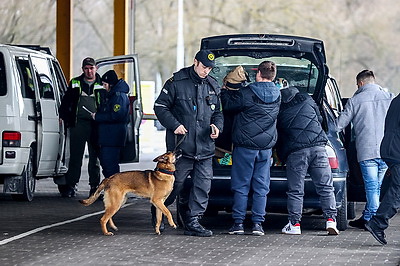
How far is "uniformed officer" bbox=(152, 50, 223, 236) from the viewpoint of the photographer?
1175 cm

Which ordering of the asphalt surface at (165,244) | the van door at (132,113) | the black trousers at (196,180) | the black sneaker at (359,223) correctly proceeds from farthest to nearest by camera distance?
the van door at (132,113) → the black sneaker at (359,223) → the black trousers at (196,180) → the asphalt surface at (165,244)

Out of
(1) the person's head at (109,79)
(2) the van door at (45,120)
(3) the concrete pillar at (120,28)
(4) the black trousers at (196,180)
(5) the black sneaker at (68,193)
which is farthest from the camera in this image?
(3) the concrete pillar at (120,28)

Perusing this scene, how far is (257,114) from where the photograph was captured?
11891 mm

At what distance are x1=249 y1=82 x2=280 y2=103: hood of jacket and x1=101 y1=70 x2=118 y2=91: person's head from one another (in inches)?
148

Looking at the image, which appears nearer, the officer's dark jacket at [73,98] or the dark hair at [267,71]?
the dark hair at [267,71]

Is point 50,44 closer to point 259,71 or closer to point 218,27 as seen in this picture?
point 218,27

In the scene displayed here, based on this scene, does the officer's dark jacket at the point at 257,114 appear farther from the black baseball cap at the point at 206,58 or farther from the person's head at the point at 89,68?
the person's head at the point at 89,68

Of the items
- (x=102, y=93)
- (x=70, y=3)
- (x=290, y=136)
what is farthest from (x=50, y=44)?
(x=290, y=136)

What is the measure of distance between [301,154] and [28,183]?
4902 mm

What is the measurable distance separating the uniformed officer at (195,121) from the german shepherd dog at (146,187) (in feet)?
0.64

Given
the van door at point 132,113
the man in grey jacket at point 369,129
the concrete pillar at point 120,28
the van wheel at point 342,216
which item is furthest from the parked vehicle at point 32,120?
the concrete pillar at point 120,28

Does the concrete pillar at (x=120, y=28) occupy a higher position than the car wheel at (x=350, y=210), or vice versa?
the concrete pillar at (x=120, y=28)

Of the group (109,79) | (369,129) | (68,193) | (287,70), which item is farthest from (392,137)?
(68,193)

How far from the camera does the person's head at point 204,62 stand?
1168 cm
